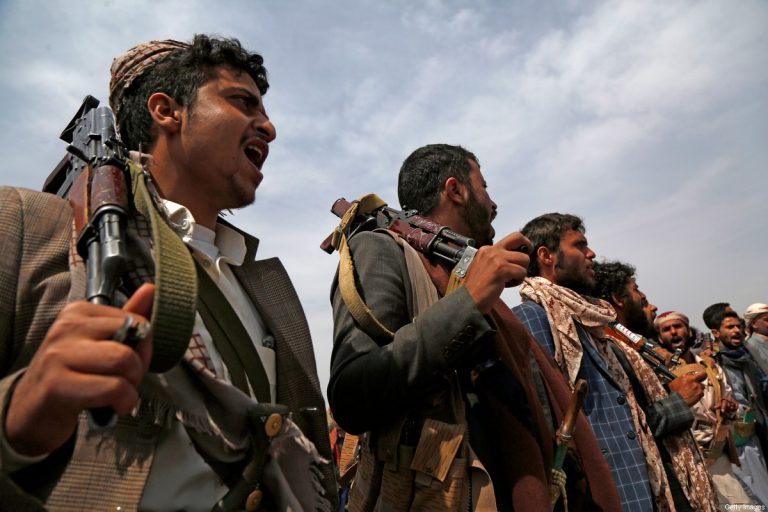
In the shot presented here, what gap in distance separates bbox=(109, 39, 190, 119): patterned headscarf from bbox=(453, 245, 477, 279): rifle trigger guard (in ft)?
4.82

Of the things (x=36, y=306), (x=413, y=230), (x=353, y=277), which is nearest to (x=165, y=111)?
(x=353, y=277)

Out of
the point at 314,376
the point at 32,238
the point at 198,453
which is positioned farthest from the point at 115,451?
the point at 314,376

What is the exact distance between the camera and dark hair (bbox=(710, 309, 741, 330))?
28.2 ft

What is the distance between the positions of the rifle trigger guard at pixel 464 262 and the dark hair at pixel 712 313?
7.91 meters

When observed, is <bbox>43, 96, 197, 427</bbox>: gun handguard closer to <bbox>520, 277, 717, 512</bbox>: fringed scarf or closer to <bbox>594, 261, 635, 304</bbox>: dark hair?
<bbox>520, 277, 717, 512</bbox>: fringed scarf

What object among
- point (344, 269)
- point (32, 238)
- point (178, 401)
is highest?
point (344, 269)

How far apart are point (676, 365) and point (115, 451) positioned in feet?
20.2

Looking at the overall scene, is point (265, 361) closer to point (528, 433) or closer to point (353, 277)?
point (353, 277)

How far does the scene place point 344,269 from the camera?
2477 millimetres

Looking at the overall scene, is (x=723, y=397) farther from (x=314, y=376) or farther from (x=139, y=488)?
(x=139, y=488)

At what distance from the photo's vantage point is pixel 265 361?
1853mm

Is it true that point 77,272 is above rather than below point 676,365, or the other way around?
below

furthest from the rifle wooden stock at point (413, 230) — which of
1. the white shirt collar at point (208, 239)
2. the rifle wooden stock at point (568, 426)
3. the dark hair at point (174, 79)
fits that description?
the dark hair at point (174, 79)

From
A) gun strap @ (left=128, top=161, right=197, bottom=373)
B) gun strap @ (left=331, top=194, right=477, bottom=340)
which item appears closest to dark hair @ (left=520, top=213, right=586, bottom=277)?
gun strap @ (left=331, top=194, right=477, bottom=340)
